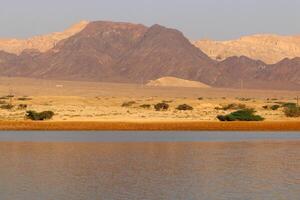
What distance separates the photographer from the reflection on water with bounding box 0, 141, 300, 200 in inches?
872

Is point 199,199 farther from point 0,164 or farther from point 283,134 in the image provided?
point 283,134

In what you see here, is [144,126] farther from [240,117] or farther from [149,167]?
[149,167]

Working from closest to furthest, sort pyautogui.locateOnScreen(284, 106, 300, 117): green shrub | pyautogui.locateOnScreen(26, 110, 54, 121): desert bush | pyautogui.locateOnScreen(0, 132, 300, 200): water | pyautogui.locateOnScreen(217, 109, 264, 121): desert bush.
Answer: pyautogui.locateOnScreen(0, 132, 300, 200): water
pyautogui.locateOnScreen(217, 109, 264, 121): desert bush
pyautogui.locateOnScreen(26, 110, 54, 121): desert bush
pyautogui.locateOnScreen(284, 106, 300, 117): green shrub

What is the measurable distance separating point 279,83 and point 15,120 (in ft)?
451

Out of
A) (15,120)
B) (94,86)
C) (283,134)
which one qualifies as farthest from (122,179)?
(94,86)

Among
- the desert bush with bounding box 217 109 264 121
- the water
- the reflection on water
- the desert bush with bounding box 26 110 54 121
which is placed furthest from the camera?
the desert bush with bounding box 26 110 54 121

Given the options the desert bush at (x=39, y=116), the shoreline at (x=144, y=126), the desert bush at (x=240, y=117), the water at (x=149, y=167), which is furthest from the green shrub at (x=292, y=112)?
the desert bush at (x=39, y=116)

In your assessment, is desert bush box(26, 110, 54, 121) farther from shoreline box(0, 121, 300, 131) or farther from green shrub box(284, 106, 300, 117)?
green shrub box(284, 106, 300, 117)

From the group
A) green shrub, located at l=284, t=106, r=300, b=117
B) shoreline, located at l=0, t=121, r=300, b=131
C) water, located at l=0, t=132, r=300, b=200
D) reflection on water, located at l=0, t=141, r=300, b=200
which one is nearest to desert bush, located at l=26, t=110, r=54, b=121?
shoreline, located at l=0, t=121, r=300, b=131

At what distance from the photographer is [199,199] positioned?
21.0 meters

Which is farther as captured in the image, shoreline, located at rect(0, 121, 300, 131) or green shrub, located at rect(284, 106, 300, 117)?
green shrub, located at rect(284, 106, 300, 117)

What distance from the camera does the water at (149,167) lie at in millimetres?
22297

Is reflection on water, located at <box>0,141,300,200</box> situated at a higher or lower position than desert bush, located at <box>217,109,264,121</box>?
lower

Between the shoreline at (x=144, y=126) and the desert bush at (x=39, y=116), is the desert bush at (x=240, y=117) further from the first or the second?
the desert bush at (x=39, y=116)
